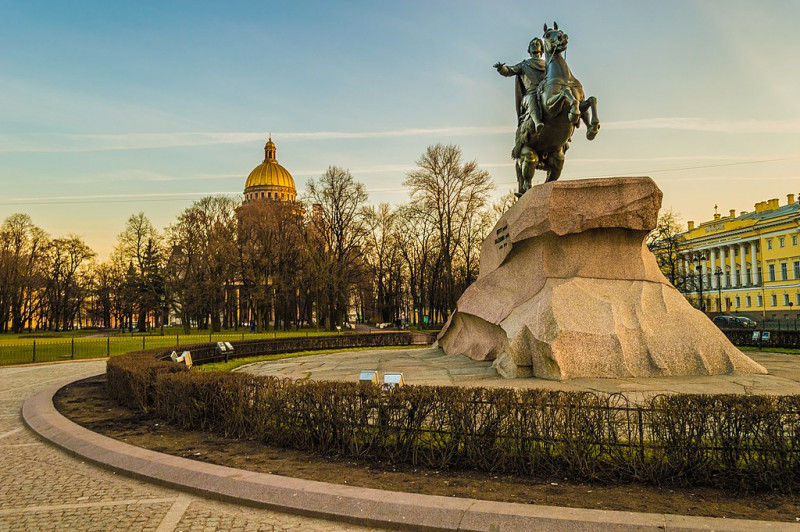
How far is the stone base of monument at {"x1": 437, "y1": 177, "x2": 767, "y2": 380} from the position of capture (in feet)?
35.2

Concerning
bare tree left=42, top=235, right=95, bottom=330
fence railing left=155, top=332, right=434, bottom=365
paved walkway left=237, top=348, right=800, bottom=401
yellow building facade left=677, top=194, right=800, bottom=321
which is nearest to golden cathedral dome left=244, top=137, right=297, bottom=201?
bare tree left=42, top=235, right=95, bottom=330

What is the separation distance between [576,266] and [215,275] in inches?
1678

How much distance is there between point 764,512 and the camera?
16.1 ft

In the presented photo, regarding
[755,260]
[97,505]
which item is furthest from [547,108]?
[755,260]

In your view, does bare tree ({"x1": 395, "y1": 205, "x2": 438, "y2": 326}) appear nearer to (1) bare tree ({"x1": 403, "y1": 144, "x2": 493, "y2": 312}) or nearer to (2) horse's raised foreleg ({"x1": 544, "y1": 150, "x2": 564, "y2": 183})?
(1) bare tree ({"x1": 403, "y1": 144, "x2": 493, "y2": 312})

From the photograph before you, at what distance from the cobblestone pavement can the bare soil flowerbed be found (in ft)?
2.96

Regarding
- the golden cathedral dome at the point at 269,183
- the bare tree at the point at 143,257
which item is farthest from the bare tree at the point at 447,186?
the golden cathedral dome at the point at 269,183

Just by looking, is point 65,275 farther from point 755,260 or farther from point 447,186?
point 755,260

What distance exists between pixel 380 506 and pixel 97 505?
2.81 m

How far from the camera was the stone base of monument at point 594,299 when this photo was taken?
1074 centimetres

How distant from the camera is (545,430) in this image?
6.32 m

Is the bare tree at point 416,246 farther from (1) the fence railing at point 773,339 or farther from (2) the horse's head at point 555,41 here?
(2) the horse's head at point 555,41

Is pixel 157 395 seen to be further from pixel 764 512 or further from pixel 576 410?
pixel 764 512

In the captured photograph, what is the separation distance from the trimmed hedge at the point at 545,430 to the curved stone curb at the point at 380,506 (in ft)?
3.58
